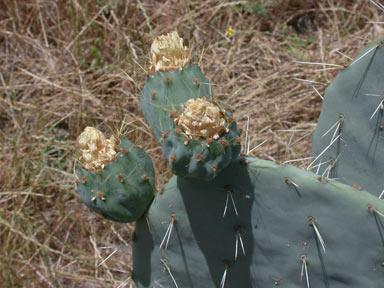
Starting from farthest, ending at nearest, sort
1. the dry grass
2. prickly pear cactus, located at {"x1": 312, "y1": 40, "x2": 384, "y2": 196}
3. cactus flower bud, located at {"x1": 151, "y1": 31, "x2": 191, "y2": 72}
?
the dry grass
prickly pear cactus, located at {"x1": 312, "y1": 40, "x2": 384, "y2": 196}
cactus flower bud, located at {"x1": 151, "y1": 31, "x2": 191, "y2": 72}

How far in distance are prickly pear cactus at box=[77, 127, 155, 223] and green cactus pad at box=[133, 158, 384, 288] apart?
0.29 feet

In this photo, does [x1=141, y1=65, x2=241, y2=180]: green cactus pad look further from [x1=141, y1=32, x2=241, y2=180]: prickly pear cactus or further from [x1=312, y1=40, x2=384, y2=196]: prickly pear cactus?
[x1=312, y1=40, x2=384, y2=196]: prickly pear cactus

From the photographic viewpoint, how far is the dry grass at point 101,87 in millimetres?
2195

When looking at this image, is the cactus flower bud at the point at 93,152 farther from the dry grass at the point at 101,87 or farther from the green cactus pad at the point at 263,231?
the dry grass at the point at 101,87

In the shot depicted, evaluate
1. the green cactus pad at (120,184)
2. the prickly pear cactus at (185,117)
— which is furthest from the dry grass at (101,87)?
the prickly pear cactus at (185,117)

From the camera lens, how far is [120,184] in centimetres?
114

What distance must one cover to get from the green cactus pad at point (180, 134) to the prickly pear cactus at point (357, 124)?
1.26 feet

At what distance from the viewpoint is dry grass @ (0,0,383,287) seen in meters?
2.20

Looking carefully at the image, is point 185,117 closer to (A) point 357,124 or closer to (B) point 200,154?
(B) point 200,154

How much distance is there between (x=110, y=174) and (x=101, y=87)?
1524mm

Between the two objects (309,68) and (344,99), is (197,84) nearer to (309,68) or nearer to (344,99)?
(344,99)

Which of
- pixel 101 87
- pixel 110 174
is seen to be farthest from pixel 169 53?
pixel 101 87

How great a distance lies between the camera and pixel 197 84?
110cm

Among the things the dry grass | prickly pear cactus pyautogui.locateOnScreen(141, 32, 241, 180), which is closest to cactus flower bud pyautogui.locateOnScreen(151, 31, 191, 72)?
prickly pear cactus pyautogui.locateOnScreen(141, 32, 241, 180)
